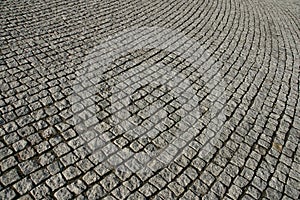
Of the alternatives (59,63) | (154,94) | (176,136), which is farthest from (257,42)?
(59,63)

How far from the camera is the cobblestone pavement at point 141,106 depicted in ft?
12.9

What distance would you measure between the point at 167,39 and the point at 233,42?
5.68 feet

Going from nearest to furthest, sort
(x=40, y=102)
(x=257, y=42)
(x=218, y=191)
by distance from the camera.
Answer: (x=218, y=191) → (x=40, y=102) → (x=257, y=42)

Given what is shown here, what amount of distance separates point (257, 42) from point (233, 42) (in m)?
0.70

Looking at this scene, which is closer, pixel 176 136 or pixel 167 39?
pixel 176 136

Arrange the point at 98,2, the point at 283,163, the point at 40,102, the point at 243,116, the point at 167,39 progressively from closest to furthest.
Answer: the point at 283,163
the point at 40,102
the point at 243,116
the point at 167,39
the point at 98,2

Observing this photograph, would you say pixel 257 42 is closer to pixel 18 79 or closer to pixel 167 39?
pixel 167 39

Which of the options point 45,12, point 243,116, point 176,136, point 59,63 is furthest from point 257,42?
point 45,12

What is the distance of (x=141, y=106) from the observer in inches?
203

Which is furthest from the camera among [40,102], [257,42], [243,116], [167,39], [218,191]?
[257,42]

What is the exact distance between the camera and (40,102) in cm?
486

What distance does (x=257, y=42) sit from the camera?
776cm

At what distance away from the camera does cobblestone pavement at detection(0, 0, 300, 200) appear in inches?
155

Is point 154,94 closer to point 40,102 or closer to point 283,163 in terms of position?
point 40,102
